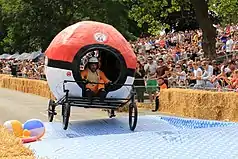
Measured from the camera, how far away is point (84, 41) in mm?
12602

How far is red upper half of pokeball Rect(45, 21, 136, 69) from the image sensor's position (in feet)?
41.2

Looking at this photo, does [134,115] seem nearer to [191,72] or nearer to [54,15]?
[191,72]

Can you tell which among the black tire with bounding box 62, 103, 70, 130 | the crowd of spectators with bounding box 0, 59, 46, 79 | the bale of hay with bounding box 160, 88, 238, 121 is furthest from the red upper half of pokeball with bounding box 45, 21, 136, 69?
the crowd of spectators with bounding box 0, 59, 46, 79

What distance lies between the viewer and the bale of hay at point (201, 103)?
14.9 m

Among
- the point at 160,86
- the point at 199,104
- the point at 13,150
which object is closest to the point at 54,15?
the point at 160,86

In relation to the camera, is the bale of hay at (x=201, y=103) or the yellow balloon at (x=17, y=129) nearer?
the yellow balloon at (x=17, y=129)

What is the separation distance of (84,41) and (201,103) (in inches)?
209

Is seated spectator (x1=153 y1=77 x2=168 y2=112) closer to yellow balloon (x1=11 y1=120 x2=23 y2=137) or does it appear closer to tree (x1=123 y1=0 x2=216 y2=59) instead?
tree (x1=123 y1=0 x2=216 y2=59)

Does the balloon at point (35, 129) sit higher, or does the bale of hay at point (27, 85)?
the bale of hay at point (27, 85)

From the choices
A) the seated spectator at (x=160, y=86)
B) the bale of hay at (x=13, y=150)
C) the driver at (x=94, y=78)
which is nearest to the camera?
the bale of hay at (x=13, y=150)

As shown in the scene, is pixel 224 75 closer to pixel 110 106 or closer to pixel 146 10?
pixel 110 106

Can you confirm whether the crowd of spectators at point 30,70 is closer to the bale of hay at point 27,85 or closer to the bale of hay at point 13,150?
the bale of hay at point 27,85

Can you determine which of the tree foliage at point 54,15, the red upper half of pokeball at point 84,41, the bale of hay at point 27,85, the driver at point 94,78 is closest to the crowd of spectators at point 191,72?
the red upper half of pokeball at point 84,41

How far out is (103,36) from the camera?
12781 millimetres
